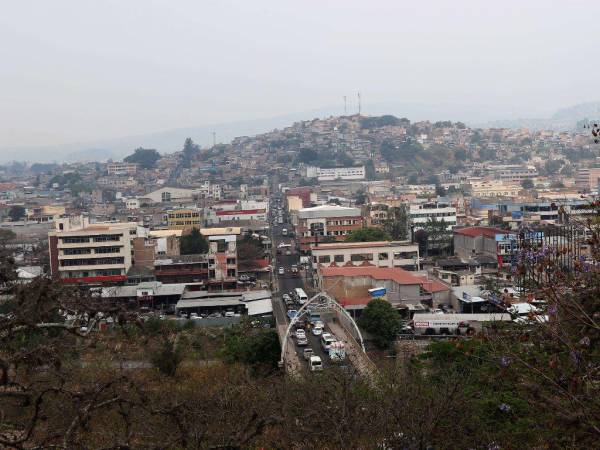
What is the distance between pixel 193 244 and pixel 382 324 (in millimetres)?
7565

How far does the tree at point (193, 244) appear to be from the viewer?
1561cm

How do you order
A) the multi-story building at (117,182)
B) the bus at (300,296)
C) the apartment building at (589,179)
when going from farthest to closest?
the multi-story building at (117,182) → the apartment building at (589,179) → the bus at (300,296)

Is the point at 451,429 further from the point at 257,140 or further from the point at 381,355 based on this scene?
the point at 257,140

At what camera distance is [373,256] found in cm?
1366

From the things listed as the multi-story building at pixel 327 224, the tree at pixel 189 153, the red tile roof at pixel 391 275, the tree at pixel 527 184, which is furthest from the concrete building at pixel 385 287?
the tree at pixel 189 153

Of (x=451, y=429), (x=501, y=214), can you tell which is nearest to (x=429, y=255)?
(x=501, y=214)

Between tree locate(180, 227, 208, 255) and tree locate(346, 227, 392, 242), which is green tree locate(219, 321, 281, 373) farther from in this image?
tree locate(346, 227, 392, 242)

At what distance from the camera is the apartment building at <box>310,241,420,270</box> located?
13633 millimetres

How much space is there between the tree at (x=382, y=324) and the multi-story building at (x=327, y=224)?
28.1 feet

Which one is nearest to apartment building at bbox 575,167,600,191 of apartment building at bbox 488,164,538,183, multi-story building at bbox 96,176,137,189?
apartment building at bbox 488,164,538,183

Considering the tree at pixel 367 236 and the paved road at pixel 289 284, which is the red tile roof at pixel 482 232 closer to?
the tree at pixel 367 236

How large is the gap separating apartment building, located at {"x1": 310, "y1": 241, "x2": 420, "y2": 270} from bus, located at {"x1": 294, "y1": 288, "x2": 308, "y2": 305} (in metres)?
0.99

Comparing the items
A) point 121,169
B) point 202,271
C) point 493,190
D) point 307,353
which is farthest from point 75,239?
point 121,169

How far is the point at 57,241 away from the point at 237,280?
3095mm
